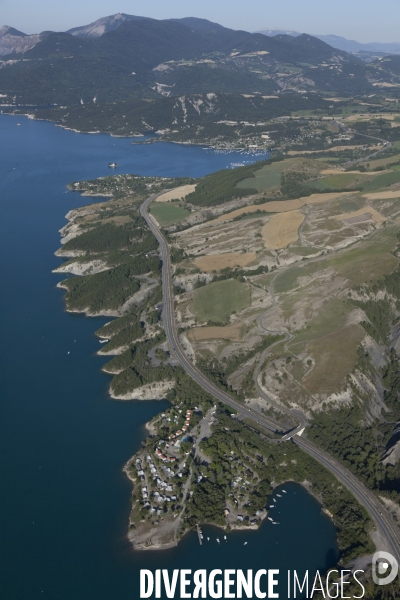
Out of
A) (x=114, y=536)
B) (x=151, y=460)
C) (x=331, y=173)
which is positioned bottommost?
(x=114, y=536)

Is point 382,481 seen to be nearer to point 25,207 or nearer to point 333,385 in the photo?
point 333,385

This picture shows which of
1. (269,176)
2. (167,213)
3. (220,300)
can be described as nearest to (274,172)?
(269,176)

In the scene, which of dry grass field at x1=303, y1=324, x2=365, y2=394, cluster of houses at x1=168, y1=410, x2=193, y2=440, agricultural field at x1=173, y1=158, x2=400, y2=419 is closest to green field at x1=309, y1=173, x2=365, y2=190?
agricultural field at x1=173, y1=158, x2=400, y2=419

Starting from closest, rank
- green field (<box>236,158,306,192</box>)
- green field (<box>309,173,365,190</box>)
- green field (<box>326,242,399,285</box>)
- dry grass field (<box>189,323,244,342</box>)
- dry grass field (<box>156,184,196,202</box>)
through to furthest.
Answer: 1. dry grass field (<box>189,323,244,342</box>)
2. green field (<box>326,242,399,285</box>)
3. green field (<box>309,173,365,190</box>)
4. dry grass field (<box>156,184,196,202</box>)
5. green field (<box>236,158,306,192</box>)

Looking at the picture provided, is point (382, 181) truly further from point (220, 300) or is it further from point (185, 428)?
point (185, 428)

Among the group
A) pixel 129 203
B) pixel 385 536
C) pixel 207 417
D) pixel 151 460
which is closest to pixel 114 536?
pixel 151 460

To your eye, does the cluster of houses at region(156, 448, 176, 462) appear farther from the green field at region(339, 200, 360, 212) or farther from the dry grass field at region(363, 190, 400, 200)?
the dry grass field at region(363, 190, 400, 200)
